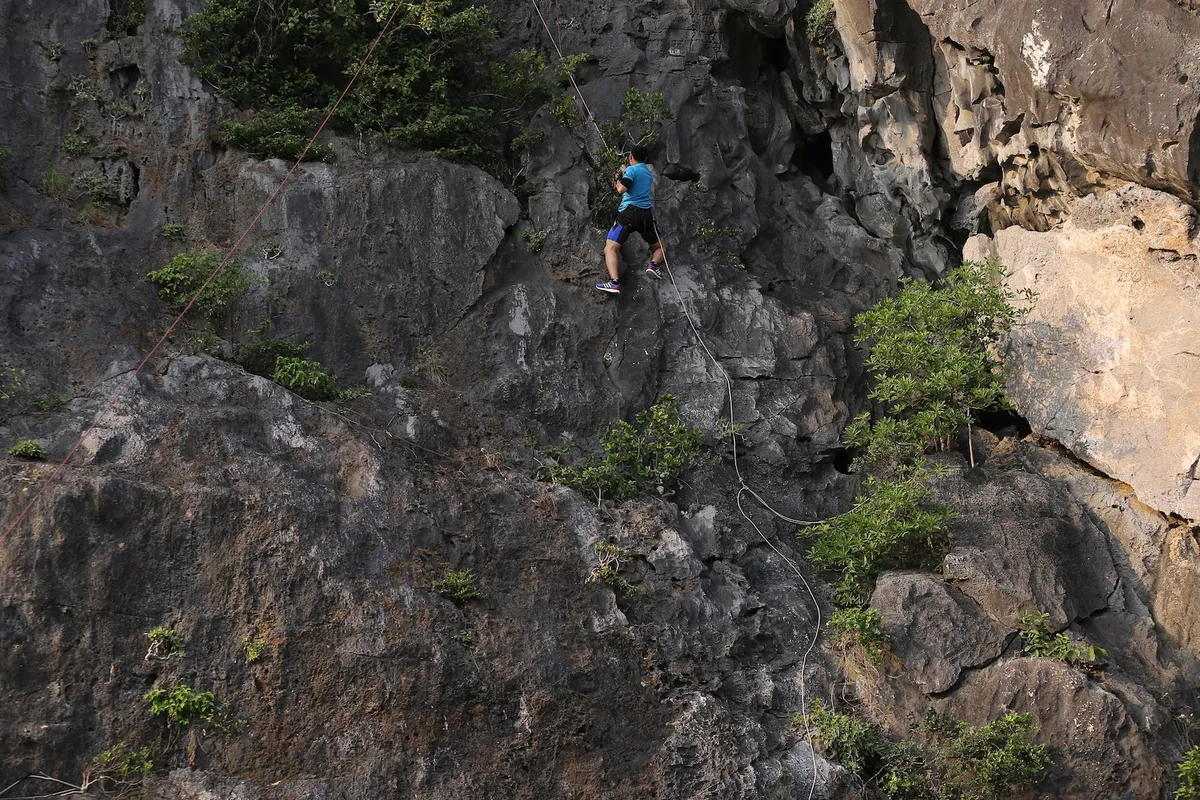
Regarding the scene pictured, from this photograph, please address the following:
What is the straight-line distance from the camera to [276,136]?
12.1 metres

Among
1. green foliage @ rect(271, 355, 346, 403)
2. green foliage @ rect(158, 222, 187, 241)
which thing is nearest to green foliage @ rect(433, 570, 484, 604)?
green foliage @ rect(271, 355, 346, 403)

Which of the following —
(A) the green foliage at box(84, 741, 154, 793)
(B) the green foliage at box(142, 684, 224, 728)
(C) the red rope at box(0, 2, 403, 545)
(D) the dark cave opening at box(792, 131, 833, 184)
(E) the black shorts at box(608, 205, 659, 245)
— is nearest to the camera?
(A) the green foliage at box(84, 741, 154, 793)

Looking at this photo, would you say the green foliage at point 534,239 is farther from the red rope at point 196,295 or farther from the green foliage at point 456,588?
the green foliage at point 456,588

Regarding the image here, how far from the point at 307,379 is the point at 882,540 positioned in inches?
210

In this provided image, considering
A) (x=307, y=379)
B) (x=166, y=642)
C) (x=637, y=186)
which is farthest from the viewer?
(x=637, y=186)

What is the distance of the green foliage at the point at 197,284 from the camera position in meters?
10.7

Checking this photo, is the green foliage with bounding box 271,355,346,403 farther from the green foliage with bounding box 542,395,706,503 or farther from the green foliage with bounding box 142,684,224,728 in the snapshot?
the green foliage with bounding box 142,684,224,728

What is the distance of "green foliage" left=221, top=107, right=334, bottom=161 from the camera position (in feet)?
39.6

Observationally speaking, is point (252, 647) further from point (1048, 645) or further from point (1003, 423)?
point (1003, 423)

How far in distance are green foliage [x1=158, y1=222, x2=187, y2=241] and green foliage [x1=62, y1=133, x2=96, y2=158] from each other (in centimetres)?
133

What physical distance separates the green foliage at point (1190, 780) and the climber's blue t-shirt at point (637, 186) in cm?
716

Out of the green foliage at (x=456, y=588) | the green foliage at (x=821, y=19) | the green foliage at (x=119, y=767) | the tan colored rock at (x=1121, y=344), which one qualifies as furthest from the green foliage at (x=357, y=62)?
the green foliage at (x=119, y=767)

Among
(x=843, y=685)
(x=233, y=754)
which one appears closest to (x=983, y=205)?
(x=843, y=685)

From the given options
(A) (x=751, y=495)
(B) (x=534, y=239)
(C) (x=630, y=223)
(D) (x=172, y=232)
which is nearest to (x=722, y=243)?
(C) (x=630, y=223)
